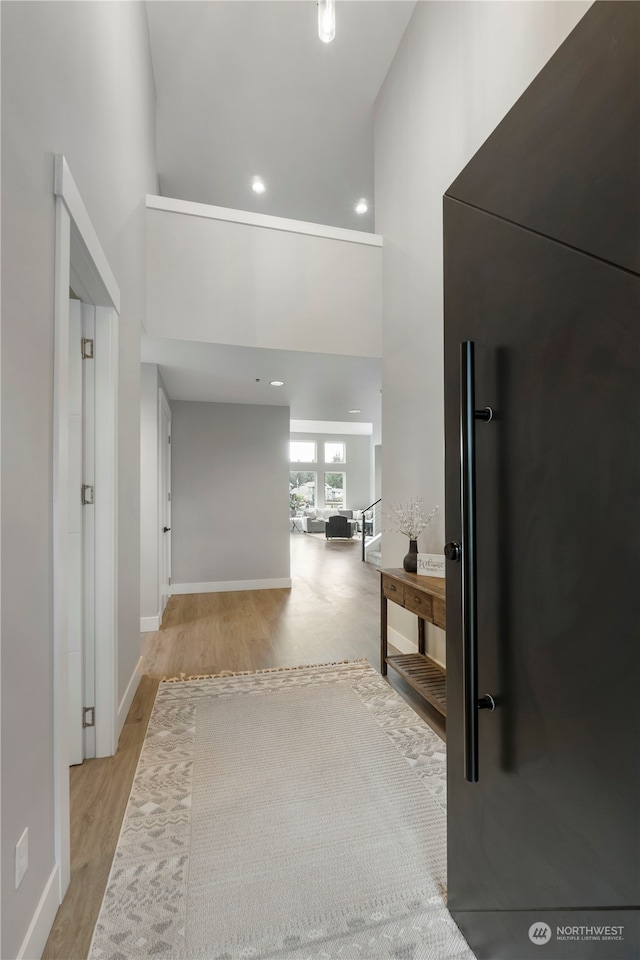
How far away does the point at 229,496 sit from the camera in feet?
19.3

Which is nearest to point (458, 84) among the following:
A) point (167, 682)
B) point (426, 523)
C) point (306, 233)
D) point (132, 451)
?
point (306, 233)

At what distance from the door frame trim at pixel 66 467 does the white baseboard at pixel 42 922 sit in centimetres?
4

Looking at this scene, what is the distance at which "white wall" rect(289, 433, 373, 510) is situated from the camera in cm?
1611

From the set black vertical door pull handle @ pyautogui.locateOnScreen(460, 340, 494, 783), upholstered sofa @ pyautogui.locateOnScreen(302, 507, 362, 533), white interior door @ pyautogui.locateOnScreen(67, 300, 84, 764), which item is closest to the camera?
black vertical door pull handle @ pyautogui.locateOnScreen(460, 340, 494, 783)

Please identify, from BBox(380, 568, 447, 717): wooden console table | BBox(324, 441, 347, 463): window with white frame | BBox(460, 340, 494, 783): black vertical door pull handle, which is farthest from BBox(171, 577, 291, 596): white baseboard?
BBox(324, 441, 347, 463): window with white frame

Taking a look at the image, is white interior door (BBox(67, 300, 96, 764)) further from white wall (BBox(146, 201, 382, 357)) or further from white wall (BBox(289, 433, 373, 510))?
white wall (BBox(289, 433, 373, 510))

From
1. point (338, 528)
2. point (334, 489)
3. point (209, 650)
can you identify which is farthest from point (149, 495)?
point (334, 489)

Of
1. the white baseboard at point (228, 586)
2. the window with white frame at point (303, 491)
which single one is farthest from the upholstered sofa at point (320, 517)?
the white baseboard at point (228, 586)

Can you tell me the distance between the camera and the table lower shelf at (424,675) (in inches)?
94.2

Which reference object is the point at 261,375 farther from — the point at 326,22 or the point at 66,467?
the point at 66,467

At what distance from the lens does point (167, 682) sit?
2.99 m

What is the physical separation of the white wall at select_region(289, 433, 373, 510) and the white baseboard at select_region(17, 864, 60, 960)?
14.8m

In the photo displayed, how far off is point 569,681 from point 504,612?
0.21m

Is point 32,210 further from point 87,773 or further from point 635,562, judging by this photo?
point 87,773
